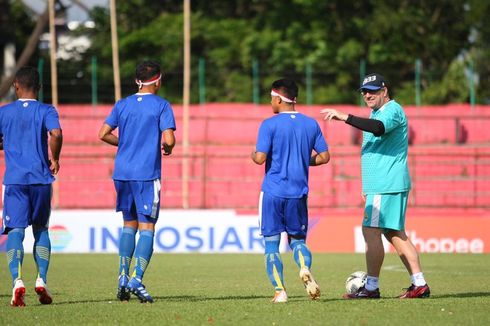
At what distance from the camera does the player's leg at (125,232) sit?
10.2 meters

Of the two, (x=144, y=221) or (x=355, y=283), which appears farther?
(x=355, y=283)

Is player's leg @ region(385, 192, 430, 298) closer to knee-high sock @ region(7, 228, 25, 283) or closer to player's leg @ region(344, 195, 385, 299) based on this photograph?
player's leg @ region(344, 195, 385, 299)

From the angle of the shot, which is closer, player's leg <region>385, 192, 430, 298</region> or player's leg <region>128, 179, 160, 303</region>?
player's leg <region>128, 179, 160, 303</region>

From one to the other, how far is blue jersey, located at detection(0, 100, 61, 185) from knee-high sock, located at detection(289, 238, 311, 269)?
2274 mm

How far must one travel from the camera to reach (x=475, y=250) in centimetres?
2233

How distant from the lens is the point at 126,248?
1030cm

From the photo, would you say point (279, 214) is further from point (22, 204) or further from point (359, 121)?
point (22, 204)

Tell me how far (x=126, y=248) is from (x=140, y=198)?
19.3 inches

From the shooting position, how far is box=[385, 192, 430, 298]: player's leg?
35.4 feet

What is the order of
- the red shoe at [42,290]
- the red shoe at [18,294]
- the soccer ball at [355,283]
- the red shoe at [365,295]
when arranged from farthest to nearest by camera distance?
the soccer ball at [355,283]
the red shoe at [365,295]
the red shoe at [42,290]
the red shoe at [18,294]

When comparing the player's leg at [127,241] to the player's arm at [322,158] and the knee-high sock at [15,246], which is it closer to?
the knee-high sock at [15,246]

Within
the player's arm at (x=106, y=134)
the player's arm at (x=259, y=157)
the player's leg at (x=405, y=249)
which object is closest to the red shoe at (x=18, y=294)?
the player's arm at (x=106, y=134)

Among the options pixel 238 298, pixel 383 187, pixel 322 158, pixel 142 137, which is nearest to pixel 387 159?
pixel 383 187

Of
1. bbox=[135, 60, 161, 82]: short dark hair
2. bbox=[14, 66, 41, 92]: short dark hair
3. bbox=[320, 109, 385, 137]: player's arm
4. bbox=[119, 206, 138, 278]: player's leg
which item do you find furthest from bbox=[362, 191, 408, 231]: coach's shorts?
bbox=[14, 66, 41, 92]: short dark hair
